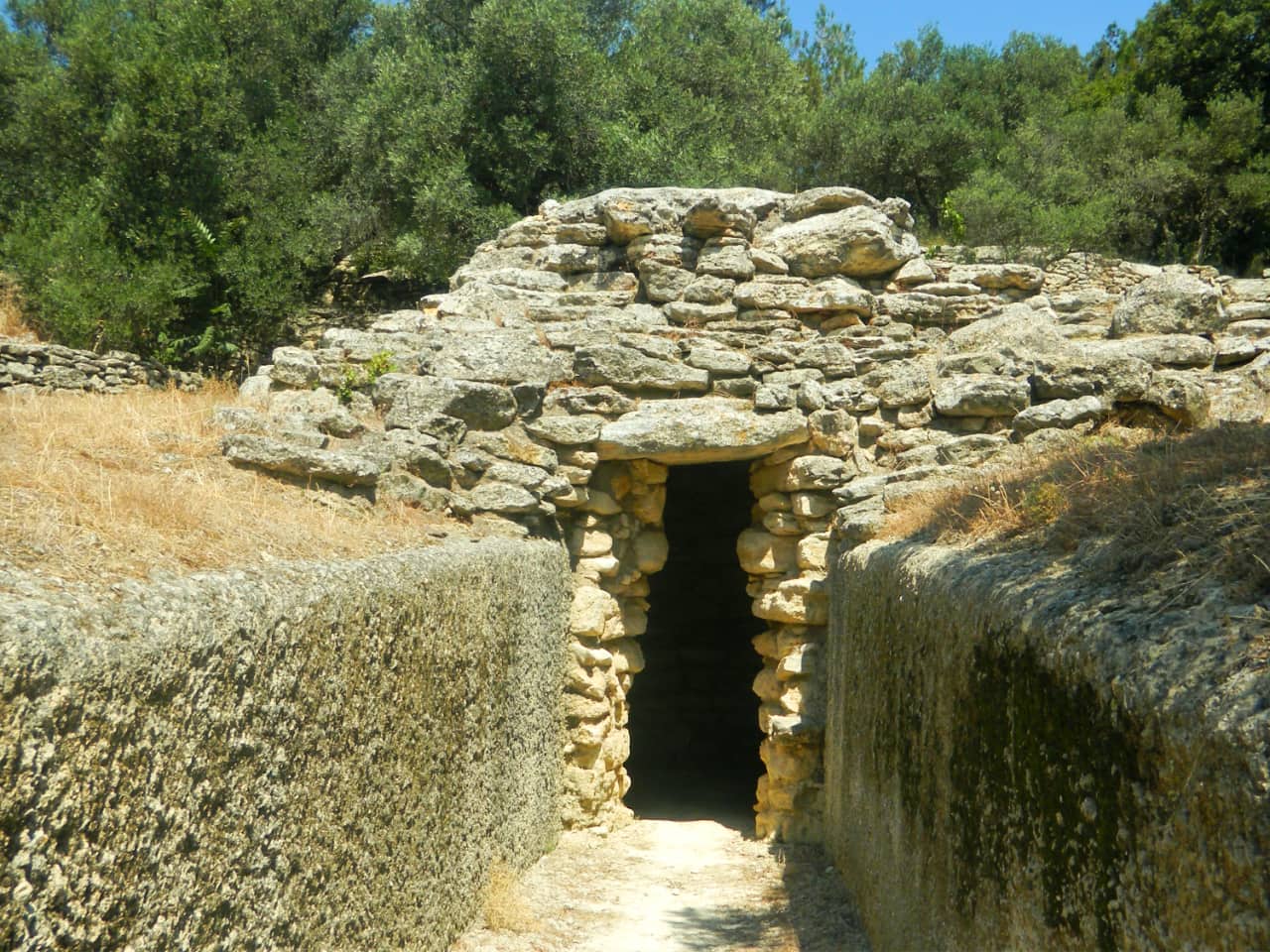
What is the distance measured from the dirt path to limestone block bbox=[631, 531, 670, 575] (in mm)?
2097

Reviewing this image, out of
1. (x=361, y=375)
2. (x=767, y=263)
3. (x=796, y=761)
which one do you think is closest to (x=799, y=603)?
(x=796, y=761)

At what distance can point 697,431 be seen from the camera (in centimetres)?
823

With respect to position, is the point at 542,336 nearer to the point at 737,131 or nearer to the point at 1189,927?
the point at 1189,927

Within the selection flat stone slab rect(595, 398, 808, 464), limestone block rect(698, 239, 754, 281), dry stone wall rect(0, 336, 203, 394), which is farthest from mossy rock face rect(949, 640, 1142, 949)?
dry stone wall rect(0, 336, 203, 394)

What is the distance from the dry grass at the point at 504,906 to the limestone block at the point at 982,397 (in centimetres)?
463

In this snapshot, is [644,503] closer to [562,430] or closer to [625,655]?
[562,430]

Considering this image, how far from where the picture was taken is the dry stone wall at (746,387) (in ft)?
25.1

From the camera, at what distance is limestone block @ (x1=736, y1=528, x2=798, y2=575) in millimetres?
8836

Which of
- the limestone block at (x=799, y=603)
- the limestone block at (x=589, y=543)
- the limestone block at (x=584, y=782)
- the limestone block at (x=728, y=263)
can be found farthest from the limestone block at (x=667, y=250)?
the limestone block at (x=584, y=782)

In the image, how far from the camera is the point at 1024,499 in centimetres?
411

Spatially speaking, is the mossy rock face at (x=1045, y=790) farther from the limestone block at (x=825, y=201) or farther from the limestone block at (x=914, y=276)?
the limestone block at (x=825, y=201)

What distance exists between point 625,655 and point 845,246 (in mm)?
3896

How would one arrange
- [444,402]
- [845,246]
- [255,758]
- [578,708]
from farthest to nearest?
1. [845,246]
2. [578,708]
3. [444,402]
4. [255,758]

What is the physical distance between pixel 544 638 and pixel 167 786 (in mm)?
4745
